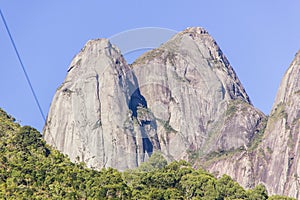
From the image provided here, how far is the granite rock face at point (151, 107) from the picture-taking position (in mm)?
168250

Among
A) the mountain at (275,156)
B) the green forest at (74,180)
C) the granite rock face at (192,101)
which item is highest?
the granite rock face at (192,101)

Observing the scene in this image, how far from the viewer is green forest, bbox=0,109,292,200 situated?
2810 inches

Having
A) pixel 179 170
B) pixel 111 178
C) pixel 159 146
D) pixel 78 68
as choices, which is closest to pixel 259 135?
pixel 159 146

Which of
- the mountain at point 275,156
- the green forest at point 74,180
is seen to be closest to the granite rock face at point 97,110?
the mountain at point 275,156

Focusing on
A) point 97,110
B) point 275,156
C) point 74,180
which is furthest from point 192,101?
Result: point 74,180

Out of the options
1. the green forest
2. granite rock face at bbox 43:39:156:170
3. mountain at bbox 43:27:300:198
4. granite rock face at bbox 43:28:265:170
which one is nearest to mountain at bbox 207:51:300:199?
mountain at bbox 43:27:300:198

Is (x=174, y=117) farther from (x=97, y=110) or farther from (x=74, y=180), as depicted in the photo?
(x=74, y=180)

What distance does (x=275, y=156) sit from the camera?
169625mm

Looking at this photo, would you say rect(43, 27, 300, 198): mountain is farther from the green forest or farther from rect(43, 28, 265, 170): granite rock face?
the green forest

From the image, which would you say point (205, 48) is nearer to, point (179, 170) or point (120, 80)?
point (120, 80)

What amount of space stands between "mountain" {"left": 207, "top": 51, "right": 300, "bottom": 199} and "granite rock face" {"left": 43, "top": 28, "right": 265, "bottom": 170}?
5.25 metres

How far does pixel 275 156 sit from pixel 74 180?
99279 mm

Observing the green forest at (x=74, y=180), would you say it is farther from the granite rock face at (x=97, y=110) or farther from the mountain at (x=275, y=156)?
the mountain at (x=275, y=156)

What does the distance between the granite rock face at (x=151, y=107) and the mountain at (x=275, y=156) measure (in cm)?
525
